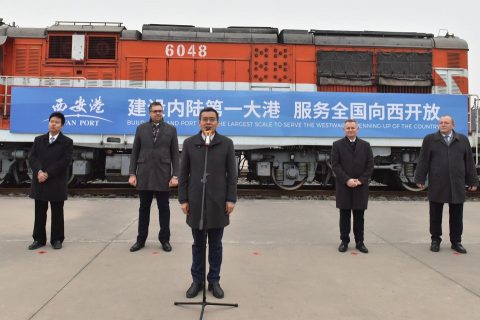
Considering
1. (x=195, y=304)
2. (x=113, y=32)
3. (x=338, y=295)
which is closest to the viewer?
(x=195, y=304)

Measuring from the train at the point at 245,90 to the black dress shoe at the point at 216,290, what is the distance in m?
5.28

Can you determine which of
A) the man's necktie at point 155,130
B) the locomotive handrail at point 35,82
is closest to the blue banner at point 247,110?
the locomotive handrail at point 35,82

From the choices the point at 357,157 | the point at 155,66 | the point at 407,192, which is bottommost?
the point at 407,192

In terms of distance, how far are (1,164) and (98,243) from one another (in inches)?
221

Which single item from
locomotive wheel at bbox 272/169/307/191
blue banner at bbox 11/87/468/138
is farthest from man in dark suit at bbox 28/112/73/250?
locomotive wheel at bbox 272/169/307/191

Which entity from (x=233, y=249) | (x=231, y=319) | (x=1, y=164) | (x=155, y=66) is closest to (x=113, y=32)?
(x=155, y=66)

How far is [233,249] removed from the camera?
4168 mm

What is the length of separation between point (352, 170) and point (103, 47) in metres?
6.69

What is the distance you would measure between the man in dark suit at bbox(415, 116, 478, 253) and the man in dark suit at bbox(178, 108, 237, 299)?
2.72 meters

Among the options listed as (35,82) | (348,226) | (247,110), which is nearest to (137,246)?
(348,226)

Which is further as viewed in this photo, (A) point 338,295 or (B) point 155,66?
(B) point 155,66

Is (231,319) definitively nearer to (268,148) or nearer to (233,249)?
(233,249)

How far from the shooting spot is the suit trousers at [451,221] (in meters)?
4.24

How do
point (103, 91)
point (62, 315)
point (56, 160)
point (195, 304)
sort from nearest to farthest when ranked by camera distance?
point (62, 315) → point (195, 304) → point (56, 160) → point (103, 91)
